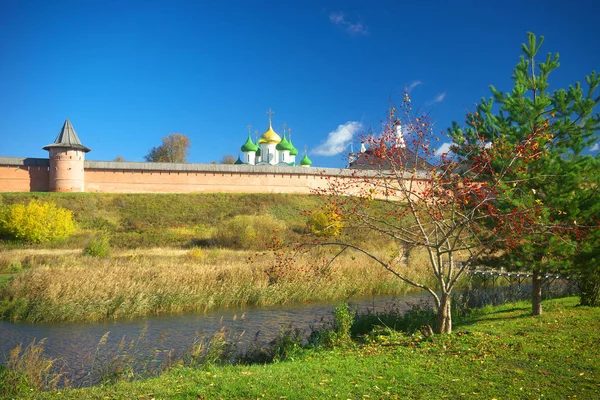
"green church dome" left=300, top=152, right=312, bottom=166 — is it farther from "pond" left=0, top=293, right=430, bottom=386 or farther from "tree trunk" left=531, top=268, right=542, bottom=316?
"tree trunk" left=531, top=268, right=542, bottom=316

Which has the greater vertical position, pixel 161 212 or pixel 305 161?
pixel 305 161

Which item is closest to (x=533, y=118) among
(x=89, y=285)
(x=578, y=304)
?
(x=578, y=304)

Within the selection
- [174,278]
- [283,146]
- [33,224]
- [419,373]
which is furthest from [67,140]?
[419,373]

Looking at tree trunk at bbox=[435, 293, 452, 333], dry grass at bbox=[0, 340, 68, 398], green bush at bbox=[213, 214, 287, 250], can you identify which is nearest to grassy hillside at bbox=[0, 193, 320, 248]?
green bush at bbox=[213, 214, 287, 250]

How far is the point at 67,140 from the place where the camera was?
1209 inches

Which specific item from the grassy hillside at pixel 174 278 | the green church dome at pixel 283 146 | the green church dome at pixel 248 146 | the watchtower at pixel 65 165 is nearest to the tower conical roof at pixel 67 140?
the watchtower at pixel 65 165

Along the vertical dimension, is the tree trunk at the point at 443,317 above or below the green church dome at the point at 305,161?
below

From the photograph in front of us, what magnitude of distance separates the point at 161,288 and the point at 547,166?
28.5 ft

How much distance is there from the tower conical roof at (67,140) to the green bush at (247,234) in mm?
11938

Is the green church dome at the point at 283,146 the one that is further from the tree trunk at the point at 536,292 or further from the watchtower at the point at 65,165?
the tree trunk at the point at 536,292

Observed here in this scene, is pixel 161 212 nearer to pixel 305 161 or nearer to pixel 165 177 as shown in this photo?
pixel 165 177

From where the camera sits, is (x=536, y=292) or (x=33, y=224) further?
(x=33, y=224)

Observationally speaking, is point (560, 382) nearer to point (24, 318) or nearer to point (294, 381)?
point (294, 381)

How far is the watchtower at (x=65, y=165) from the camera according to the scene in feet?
98.5
